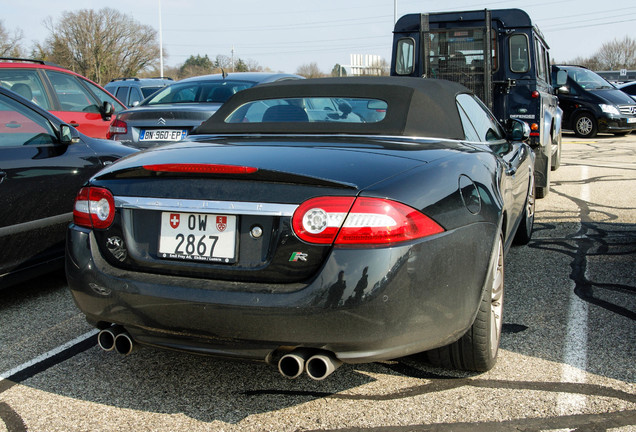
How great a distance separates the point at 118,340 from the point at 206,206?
0.70 metres

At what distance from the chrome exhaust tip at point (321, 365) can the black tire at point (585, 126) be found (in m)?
17.5

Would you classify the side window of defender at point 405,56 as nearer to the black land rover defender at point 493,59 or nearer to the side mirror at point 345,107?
the black land rover defender at point 493,59

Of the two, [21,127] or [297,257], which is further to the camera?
[21,127]

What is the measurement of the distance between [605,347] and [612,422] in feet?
2.86

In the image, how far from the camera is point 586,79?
18094mm

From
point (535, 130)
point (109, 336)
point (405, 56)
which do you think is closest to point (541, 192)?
point (535, 130)

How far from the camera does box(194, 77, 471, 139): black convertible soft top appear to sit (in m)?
3.33

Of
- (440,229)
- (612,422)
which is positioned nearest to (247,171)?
(440,229)

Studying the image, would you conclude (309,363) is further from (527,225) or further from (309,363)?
(527,225)

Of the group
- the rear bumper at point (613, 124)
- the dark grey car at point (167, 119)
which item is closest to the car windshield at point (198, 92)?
the dark grey car at point (167, 119)

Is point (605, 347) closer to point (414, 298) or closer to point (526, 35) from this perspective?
point (414, 298)

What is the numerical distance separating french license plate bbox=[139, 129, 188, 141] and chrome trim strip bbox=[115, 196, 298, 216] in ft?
14.9

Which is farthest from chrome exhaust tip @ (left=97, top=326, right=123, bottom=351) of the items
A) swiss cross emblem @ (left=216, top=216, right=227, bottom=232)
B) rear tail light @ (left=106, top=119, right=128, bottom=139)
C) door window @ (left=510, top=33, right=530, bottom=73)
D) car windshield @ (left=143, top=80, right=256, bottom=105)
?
door window @ (left=510, top=33, right=530, bottom=73)

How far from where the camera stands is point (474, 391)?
2.94 meters
